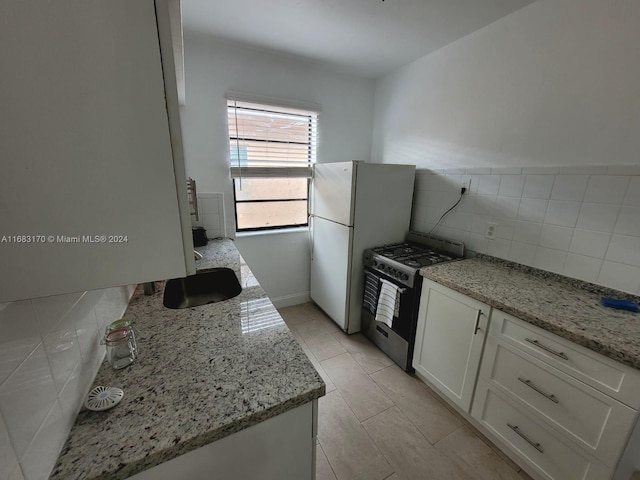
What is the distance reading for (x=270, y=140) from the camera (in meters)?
2.54

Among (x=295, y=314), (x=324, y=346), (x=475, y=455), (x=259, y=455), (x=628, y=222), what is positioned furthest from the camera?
(x=295, y=314)

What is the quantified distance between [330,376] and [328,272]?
0.95 metres

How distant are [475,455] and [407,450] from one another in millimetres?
381

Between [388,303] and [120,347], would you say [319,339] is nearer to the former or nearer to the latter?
[388,303]

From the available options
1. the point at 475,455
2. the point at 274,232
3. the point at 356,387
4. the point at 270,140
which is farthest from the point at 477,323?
the point at 270,140

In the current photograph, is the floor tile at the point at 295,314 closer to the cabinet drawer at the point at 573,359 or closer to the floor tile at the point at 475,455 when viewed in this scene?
the floor tile at the point at 475,455

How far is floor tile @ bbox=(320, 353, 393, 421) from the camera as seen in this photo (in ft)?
5.68

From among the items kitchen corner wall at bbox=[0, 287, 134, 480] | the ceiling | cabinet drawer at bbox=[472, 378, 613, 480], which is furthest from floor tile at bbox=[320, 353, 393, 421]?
the ceiling

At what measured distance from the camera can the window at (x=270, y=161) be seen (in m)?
2.42

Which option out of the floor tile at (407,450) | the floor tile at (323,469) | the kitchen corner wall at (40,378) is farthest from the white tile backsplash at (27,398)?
the floor tile at (407,450)

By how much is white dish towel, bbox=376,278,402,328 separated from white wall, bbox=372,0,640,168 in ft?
3.87

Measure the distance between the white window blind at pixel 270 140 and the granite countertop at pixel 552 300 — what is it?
170cm

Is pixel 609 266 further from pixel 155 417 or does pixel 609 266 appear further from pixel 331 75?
pixel 331 75

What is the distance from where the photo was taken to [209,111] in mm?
2250
